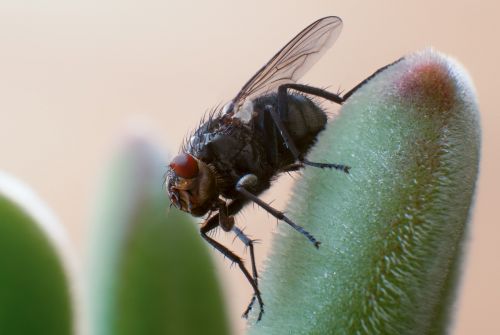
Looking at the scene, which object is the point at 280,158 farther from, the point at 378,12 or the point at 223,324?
the point at 378,12

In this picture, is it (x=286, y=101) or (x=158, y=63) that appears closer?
(x=286, y=101)

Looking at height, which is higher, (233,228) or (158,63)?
(233,228)

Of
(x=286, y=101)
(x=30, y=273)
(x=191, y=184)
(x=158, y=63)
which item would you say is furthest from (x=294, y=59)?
(x=158, y=63)

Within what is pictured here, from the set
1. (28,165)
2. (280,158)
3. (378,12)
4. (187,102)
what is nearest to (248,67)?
(187,102)

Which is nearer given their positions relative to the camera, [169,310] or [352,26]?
[169,310]

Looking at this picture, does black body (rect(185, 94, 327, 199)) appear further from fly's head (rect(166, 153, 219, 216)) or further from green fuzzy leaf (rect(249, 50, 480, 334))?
green fuzzy leaf (rect(249, 50, 480, 334))

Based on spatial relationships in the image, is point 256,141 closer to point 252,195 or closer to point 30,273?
point 252,195
